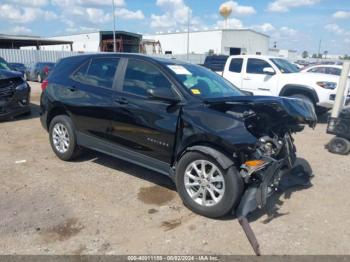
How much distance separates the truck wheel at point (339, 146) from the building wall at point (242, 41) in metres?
44.9

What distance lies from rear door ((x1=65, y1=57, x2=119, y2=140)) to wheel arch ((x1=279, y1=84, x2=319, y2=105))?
6.27 m

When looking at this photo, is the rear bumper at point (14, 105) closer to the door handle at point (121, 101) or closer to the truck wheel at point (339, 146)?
the door handle at point (121, 101)

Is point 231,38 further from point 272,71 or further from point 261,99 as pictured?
point 261,99

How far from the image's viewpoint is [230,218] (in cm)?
378

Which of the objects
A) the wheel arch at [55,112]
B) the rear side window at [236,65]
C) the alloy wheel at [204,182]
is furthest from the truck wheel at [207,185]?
the rear side window at [236,65]

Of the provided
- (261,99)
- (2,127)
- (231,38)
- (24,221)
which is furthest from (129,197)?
(231,38)

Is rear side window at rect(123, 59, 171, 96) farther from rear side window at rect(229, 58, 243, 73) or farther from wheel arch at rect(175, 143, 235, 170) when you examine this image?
rear side window at rect(229, 58, 243, 73)

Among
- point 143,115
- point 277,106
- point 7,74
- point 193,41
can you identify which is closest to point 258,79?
point 143,115

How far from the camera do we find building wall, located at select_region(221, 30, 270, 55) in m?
49.8

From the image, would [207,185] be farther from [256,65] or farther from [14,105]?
[256,65]

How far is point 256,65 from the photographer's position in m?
10.3

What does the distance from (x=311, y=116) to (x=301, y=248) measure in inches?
57.3

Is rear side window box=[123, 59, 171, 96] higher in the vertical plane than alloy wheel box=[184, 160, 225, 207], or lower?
higher

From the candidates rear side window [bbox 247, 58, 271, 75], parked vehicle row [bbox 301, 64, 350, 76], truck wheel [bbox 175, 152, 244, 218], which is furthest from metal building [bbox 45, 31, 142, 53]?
truck wheel [bbox 175, 152, 244, 218]
